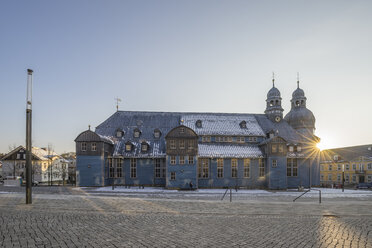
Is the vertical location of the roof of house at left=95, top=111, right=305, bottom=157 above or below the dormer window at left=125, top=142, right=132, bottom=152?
above

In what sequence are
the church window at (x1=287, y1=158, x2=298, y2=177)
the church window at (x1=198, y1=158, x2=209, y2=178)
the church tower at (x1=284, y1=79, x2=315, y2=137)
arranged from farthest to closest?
1. the church tower at (x1=284, y1=79, x2=315, y2=137)
2. the church window at (x1=287, y1=158, x2=298, y2=177)
3. the church window at (x1=198, y1=158, x2=209, y2=178)

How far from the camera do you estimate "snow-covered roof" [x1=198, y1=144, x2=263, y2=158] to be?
134 ft

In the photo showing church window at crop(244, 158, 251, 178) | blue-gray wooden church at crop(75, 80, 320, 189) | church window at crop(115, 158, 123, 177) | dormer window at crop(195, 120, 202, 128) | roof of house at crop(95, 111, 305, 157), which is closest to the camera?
blue-gray wooden church at crop(75, 80, 320, 189)

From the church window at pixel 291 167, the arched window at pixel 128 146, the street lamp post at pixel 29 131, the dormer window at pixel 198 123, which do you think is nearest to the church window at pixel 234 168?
the dormer window at pixel 198 123

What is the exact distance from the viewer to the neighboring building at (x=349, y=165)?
68375mm

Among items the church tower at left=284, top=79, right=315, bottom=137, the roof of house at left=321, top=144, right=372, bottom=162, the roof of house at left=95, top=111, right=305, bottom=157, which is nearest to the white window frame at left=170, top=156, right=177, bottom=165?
the roof of house at left=95, top=111, right=305, bottom=157

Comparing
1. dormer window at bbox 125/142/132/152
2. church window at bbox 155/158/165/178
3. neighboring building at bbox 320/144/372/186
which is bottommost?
Answer: neighboring building at bbox 320/144/372/186

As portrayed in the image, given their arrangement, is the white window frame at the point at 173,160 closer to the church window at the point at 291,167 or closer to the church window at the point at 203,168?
the church window at the point at 203,168

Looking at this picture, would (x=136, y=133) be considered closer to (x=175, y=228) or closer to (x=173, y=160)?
(x=173, y=160)

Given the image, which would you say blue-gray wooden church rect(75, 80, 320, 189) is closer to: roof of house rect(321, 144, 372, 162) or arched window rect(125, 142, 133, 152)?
arched window rect(125, 142, 133, 152)

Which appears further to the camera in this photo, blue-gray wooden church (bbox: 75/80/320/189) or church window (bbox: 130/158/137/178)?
church window (bbox: 130/158/137/178)

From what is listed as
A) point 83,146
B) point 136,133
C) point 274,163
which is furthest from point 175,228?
point 136,133

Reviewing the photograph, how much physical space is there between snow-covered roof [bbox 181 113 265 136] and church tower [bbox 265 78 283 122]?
4.15 meters

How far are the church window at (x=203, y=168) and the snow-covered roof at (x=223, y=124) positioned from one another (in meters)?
5.64
